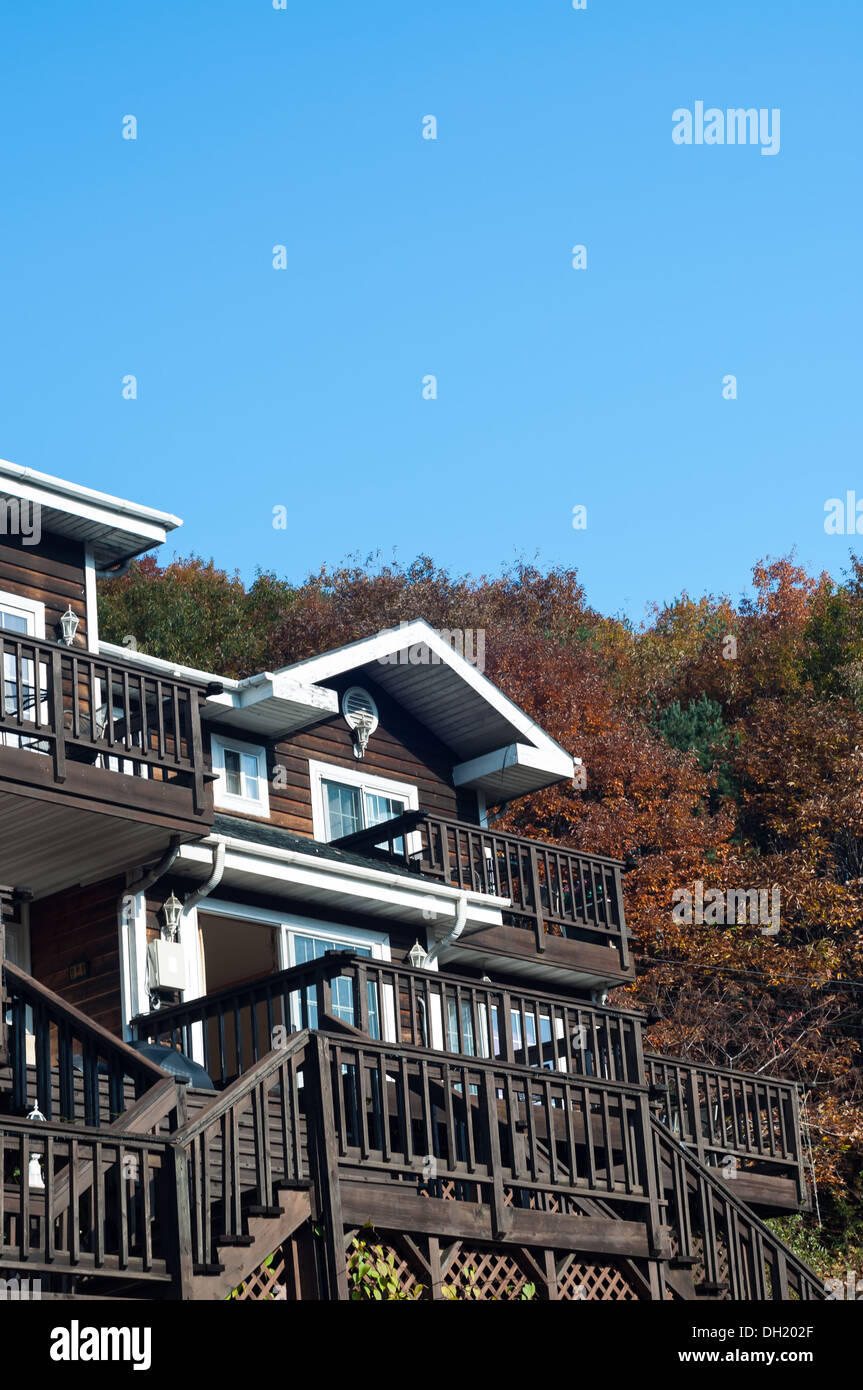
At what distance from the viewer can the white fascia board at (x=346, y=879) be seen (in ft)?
55.4

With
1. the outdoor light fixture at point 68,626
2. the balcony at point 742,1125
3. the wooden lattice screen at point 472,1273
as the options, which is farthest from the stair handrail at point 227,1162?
the outdoor light fixture at point 68,626

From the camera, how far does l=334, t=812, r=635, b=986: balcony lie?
19.5m

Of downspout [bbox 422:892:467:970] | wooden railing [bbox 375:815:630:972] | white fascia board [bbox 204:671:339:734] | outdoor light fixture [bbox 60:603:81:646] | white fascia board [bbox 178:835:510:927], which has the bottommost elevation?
downspout [bbox 422:892:467:970]

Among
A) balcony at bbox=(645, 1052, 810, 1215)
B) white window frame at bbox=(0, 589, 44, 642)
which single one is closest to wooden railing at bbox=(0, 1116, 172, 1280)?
balcony at bbox=(645, 1052, 810, 1215)

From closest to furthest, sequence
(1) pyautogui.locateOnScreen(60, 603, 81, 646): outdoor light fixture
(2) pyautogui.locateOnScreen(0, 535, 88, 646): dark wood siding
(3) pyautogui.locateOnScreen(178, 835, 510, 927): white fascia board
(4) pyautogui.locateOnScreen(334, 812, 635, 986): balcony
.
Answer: (3) pyautogui.locateOnScreen(178, 835, 510, 927): white fascia board < (2) pyautogui.locateOnScreen(0, 535, 88, 646): dark wood siding < (1) pyautogui.locateOnScreen(60, 603, 81, 646): outdoor light fixture < (4) pyautogui.locateOnScreen(334, 812, 635, 986): balcony

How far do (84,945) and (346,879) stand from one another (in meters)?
2.92

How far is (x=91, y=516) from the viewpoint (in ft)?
57.4

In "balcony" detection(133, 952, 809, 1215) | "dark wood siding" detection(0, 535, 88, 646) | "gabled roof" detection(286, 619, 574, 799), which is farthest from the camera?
"gabled roof" detection(286, 619, 574, 799)

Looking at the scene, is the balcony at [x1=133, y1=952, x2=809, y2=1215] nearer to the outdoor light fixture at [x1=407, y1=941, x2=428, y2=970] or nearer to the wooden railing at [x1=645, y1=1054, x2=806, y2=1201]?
the wooden railing at [x1=645, y1=1054, x2=806, y2=1201]

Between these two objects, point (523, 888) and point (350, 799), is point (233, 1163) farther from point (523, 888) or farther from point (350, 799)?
point (350, 799)

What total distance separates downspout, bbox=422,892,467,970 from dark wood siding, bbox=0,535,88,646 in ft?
16.9

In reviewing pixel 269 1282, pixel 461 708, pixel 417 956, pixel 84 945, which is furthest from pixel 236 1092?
pixel 461 708
